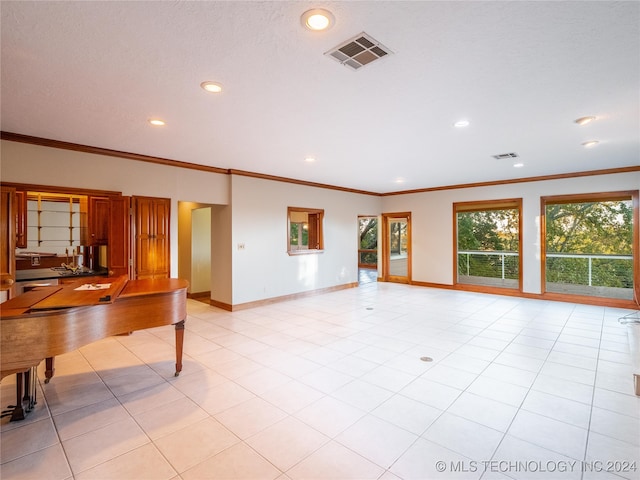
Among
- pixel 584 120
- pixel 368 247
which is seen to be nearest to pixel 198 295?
pixel 584 120

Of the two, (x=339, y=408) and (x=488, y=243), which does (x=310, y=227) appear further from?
(x=339, y=408)

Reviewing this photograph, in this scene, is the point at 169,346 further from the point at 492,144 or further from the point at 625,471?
the point at 492,144

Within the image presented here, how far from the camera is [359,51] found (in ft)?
7.02

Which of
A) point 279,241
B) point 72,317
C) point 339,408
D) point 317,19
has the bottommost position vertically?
point 339,408

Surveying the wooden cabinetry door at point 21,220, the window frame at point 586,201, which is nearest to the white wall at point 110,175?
the wooden cabinetry door at point 21,220

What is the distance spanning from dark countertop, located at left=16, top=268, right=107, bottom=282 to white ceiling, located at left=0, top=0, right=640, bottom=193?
6.42ft

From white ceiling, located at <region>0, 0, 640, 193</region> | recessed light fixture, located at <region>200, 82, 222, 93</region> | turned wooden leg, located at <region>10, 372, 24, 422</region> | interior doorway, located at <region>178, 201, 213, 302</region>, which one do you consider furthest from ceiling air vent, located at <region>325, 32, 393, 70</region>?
interior doorway, located at <region>178, 201, 213, 302</region>

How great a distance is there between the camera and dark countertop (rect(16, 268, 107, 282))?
4.41 metres

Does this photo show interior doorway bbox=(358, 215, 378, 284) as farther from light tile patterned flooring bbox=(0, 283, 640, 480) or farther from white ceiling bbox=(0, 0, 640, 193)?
white ceiling bbox=(0, 0, 640, 193)

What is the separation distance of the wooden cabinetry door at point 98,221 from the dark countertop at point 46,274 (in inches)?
28.0

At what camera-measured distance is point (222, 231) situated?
618 centimetres

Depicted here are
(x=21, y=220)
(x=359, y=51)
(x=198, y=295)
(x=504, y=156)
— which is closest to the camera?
(x=359, y=51)

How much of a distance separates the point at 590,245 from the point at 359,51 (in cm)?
722

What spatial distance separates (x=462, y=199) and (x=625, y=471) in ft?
22.3
